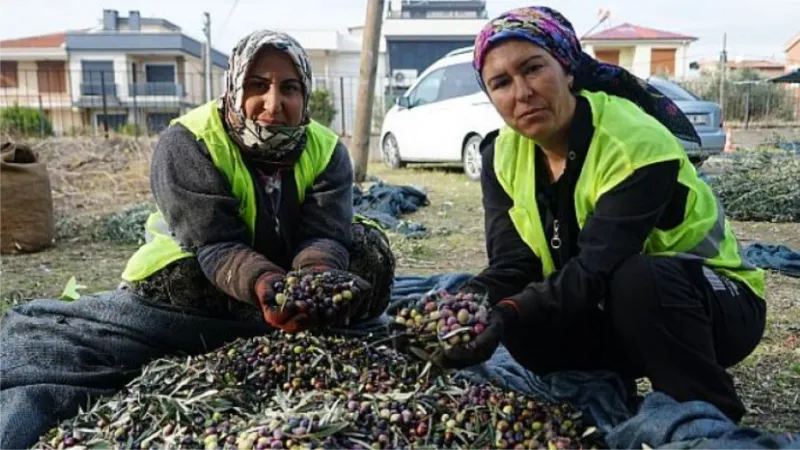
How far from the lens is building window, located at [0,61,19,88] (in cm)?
→ 3647

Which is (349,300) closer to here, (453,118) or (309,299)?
(309,299)

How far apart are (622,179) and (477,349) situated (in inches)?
22.1

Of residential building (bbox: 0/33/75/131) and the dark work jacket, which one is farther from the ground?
residential building (bbox: 0/33/75/131)

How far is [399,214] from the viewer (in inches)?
306

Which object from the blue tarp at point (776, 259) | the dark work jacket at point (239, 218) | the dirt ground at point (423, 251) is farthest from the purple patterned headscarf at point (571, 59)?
the blue tarp at point (776, 259)

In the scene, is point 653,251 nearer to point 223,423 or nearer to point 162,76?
point 223,423

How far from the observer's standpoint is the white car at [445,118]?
36.4 feet

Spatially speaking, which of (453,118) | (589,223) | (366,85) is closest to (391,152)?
(453,118)

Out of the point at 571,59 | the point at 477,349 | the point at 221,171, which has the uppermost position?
the point at 571,59

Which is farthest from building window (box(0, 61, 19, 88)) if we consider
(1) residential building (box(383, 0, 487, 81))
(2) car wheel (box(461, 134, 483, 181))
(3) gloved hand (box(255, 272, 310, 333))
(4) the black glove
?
(4) the black glove

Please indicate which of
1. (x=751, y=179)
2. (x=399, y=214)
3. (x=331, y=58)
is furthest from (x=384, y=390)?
(x=331, y=58)

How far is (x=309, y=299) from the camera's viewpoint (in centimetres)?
Result: 225

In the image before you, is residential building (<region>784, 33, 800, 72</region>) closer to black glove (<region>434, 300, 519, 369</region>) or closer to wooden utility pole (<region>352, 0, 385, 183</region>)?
wooden utility pole (<region>352, 0, 385, 183</region>)

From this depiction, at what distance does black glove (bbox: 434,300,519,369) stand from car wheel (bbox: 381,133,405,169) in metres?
10.9
